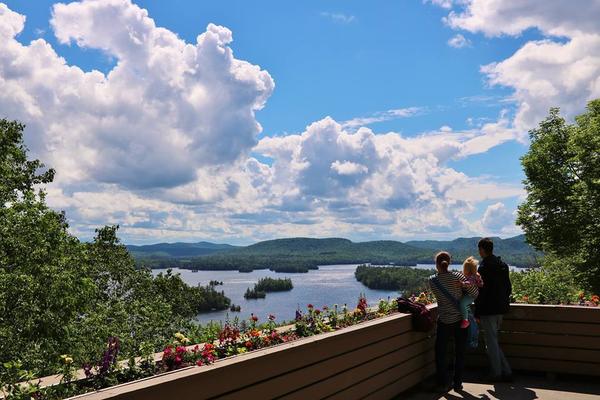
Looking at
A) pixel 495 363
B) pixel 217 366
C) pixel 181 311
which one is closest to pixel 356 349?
pixel 217 366

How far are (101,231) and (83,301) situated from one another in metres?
12.9

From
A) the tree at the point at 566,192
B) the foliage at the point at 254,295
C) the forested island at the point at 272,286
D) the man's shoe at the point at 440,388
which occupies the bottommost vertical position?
the foliage at the point at 254,295

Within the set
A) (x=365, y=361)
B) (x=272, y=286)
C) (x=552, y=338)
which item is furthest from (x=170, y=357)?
(x=272, y=286)

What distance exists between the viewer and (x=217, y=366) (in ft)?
11.0

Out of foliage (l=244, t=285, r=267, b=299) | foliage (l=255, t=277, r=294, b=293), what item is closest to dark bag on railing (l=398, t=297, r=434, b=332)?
foliage (l=244, t=285, r=267, b=299)

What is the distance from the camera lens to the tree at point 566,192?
81.3ft

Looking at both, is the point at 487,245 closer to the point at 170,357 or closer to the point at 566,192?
the point at 170,357

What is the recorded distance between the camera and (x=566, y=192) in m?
26.9

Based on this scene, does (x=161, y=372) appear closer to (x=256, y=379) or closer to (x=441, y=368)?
(x=256, y=379)

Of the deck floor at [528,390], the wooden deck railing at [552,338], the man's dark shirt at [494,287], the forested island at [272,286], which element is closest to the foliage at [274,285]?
the forested island at [272,286]

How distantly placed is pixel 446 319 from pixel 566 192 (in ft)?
79.7

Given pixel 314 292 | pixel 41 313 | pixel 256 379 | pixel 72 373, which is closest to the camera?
pixel 72 373

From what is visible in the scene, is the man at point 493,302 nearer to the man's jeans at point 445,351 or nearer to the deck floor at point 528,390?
the deck floor at point 528,390

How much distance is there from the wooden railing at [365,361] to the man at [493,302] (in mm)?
433
